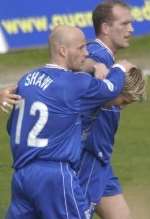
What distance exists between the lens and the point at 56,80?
6871 mm

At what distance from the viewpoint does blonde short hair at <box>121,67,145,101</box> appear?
7.17 metres

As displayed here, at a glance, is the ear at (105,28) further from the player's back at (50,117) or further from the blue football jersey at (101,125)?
the player's back at (50,117)

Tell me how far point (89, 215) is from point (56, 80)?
124 cm

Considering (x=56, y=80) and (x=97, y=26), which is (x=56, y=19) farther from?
(x=56, y=80)

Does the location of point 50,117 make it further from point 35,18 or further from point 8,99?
point 35,18

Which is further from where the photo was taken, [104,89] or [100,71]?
[100,71]

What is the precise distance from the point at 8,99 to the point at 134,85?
97 centimetres

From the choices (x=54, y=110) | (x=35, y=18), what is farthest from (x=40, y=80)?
(x=35, y=18)

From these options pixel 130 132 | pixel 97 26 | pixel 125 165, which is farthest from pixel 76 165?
pixel 130 132

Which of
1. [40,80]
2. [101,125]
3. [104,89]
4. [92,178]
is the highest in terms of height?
[40,80]

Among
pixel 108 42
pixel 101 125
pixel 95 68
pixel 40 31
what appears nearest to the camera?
pixel 95 68

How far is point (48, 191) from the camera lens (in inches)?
273

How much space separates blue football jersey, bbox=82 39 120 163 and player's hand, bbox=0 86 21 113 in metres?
0.77

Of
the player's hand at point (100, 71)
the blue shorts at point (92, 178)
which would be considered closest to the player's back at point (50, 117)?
the player's hand at point (100, 71)
